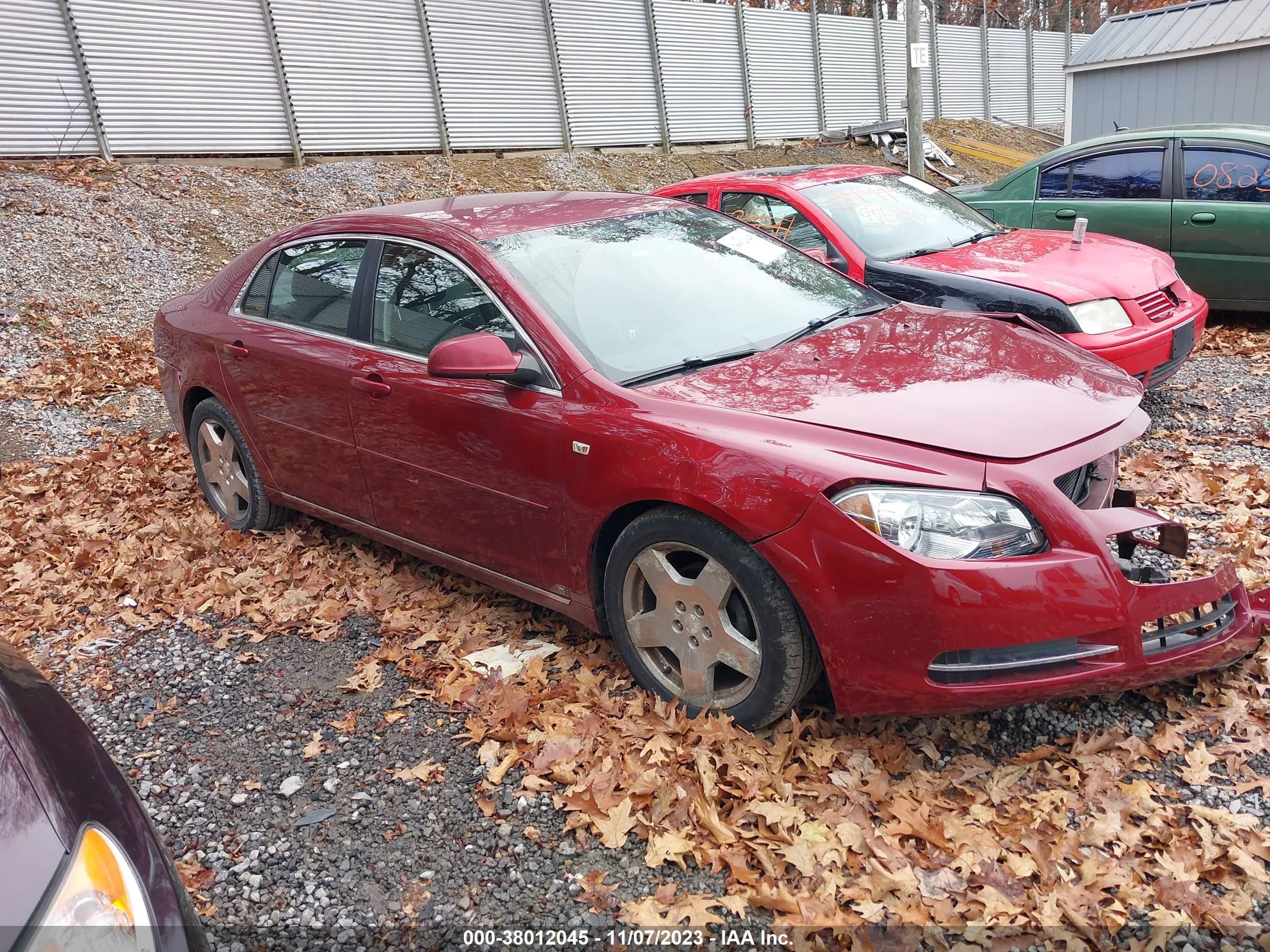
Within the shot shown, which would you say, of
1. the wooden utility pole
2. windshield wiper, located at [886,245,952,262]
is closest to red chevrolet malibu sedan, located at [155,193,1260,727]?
windshield wiper, located at [886,245,952,262]

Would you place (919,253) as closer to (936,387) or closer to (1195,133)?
(1195,133)

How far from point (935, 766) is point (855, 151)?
20.9 m

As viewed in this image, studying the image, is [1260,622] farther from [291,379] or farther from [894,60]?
[894,60]

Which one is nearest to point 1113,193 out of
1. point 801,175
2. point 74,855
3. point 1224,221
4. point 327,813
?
point 1224,221

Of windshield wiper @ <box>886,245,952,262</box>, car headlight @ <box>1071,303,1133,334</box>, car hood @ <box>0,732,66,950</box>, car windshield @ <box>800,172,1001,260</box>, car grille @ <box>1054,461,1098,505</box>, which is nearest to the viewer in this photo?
car hood @ <box>0,732,66,950</box>

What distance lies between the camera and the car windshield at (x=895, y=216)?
6.30 meters

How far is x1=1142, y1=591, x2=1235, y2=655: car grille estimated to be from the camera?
279cm

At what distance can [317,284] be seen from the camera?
14.4 ft

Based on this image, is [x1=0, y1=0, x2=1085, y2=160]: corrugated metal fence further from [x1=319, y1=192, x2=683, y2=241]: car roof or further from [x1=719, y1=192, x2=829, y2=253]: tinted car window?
[x1=319, y1=192, x2=683, y2=241]: car roof

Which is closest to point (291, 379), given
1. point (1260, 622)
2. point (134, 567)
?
point (134, 567)

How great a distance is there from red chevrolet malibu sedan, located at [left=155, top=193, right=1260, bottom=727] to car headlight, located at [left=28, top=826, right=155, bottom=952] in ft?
5.69

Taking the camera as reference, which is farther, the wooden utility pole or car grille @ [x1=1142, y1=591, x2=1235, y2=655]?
the wooden utility pole

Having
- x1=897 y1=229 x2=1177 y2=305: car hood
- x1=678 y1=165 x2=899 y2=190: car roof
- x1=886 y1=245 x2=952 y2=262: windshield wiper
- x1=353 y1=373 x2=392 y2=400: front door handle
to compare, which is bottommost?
x1=897 y1=229 x2=1177 y2=305: car hood

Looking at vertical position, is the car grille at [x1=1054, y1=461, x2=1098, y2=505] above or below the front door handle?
below
